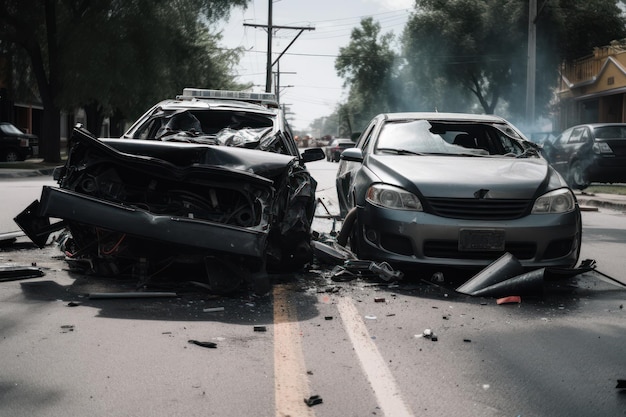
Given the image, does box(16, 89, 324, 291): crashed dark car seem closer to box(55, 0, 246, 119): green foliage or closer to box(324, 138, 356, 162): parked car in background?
box(324, 138, 356, 162): parked car in background

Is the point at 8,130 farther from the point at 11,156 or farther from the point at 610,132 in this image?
the point at 610,132

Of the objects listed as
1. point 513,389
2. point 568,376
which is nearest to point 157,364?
point 513,389

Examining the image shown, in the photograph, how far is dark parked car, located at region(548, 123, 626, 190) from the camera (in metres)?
19.2

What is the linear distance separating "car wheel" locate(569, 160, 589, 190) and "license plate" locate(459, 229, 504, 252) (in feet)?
47.3

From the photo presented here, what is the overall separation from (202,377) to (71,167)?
2978 mm

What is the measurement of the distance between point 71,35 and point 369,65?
36330 millimetres

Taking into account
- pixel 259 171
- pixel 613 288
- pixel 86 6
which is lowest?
pixel 613 288

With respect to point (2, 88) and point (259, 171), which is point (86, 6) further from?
point (259, 171)

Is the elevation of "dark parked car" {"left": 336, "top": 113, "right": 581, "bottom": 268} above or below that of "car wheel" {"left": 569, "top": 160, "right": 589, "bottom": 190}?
above

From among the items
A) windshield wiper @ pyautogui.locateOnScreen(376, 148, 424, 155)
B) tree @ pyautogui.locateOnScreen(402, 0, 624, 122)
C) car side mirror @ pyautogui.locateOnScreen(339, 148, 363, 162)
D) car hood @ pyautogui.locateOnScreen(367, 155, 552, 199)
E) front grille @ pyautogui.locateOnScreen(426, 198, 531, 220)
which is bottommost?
front grille @ pyautogui.locateOnScreen(426, 198, 531, 220)

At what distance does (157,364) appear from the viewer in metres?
4.12

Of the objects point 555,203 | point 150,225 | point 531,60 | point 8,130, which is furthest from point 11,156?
point 555,203

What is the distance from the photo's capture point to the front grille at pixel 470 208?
6.47 meters

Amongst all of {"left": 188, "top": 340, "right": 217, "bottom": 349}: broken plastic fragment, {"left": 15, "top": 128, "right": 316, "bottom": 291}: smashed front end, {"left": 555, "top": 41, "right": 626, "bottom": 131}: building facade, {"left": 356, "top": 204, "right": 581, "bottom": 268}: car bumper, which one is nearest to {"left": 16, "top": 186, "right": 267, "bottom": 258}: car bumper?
{"left": 15, "top": 128, "right": 316, "bottom": 291}: smashed front end
